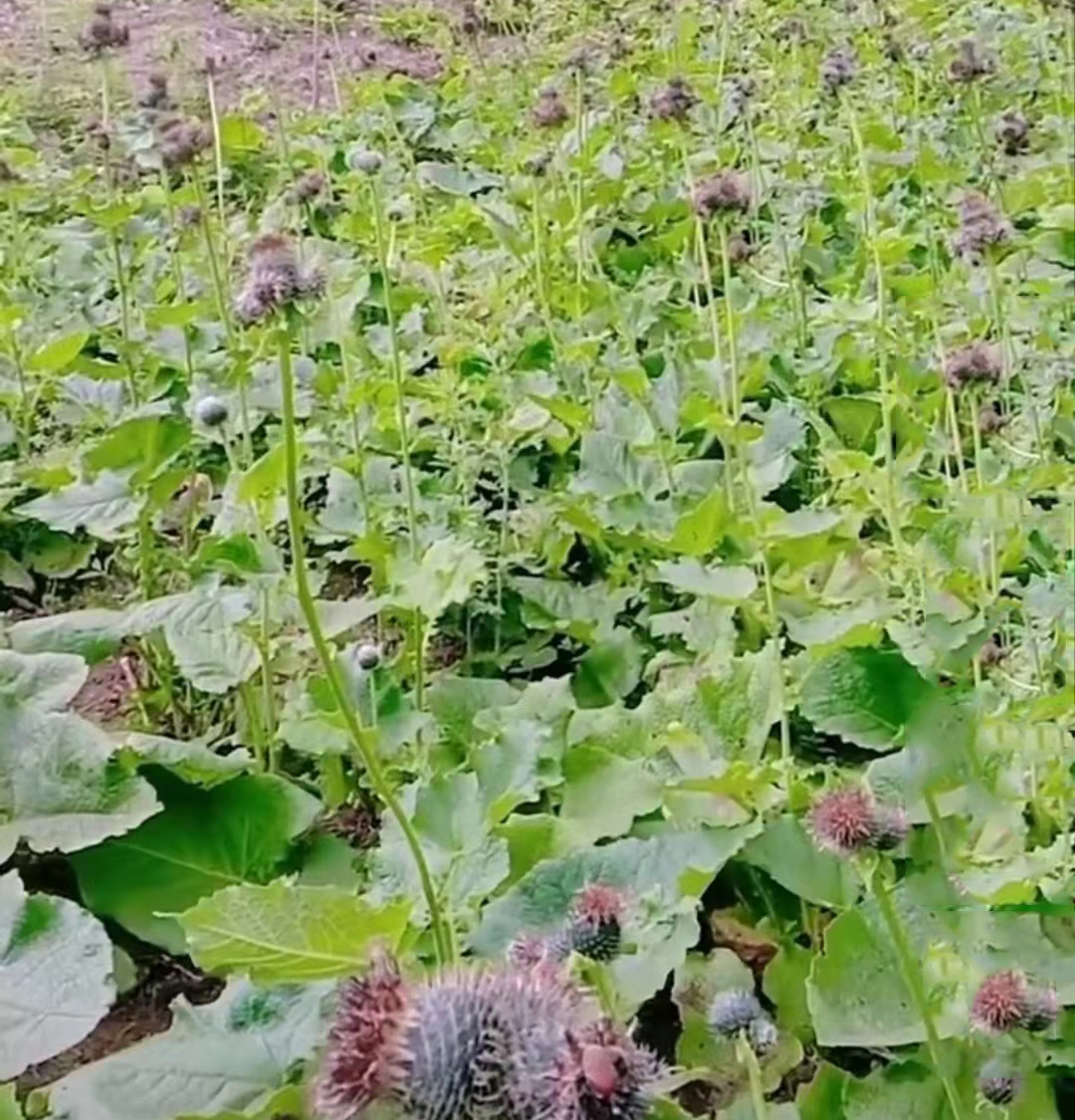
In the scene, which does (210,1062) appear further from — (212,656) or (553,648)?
(553,648)

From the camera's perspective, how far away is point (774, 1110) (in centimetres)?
163

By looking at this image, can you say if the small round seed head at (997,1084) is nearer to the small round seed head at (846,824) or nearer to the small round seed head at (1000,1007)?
the small round seed head at (1000,1007)

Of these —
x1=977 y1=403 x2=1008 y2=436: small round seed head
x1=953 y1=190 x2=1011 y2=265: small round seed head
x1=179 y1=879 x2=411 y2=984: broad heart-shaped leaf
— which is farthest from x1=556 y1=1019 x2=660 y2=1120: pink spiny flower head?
x1=977 y1=403 x2=1008 y2=436: small round seed head

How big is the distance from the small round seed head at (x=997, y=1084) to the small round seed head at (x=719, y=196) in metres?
1.21

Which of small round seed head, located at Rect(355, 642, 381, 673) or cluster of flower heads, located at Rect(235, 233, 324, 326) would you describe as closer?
cluster of flower heads, located at Rect(235, 233, 324, 326)

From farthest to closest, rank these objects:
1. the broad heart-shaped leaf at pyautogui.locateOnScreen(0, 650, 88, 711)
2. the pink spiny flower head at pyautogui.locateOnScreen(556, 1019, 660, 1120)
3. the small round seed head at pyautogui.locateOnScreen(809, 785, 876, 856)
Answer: the broad heart-shaped leaf at pyautogui.locateOnScreen(0, 650, 88, 711) → the small round seed head at pyautogui.locateOnScreen(809, 785, 876, 856) → the pink spiny flower head at pyautogui.locateOnScreen(556, 1019, 660, 1120)

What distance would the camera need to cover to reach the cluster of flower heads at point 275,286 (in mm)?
1408

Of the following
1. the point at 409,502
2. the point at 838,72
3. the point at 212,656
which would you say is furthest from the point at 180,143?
the point at 838,72

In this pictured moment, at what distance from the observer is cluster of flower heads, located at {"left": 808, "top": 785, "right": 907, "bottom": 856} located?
50.7 inches

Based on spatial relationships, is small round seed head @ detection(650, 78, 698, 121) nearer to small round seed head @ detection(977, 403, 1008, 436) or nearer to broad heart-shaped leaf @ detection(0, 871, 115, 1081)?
small round seed head @ detection(977, 403, 1008, 436)

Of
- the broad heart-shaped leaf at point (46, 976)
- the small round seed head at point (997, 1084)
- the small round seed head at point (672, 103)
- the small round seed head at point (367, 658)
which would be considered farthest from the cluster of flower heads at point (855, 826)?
the small round seed head at point (672, 103)

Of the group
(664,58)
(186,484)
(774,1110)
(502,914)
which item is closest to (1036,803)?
(774,1110)

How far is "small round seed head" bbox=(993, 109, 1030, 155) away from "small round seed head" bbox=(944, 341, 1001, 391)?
59.0 inches

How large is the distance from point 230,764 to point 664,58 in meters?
4.32
